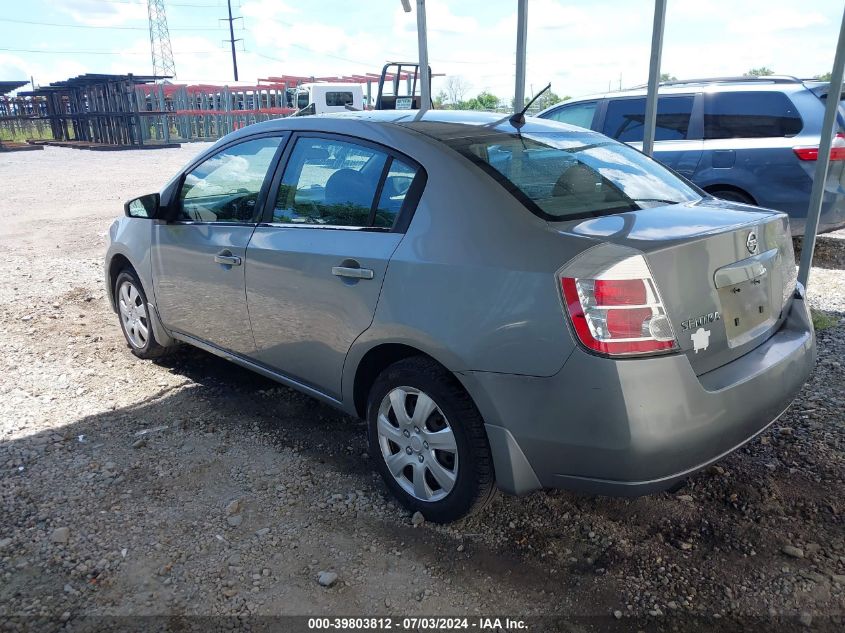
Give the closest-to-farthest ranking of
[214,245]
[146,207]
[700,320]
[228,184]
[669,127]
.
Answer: [700,320], [214,245], [228,184], [146,207], [669,127]

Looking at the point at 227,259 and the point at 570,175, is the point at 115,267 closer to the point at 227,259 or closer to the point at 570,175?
the point at 227,259

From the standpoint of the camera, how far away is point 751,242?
106 inches

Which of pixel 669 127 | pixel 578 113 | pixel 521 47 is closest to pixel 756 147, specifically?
pixel 669 127

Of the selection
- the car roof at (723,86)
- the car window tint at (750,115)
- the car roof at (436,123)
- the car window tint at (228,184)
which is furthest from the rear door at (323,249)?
the car window tint at (750,115)

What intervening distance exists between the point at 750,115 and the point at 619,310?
617 cm

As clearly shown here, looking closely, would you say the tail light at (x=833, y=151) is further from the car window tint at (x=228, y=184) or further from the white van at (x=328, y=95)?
the white van at (x=328, y=95)

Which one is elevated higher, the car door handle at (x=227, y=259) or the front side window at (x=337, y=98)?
the front side window at (x=337, y=98)

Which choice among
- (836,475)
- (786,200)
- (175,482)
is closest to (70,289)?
(175,482)

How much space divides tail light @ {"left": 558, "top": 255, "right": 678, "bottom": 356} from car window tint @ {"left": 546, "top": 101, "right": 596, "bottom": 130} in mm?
6515

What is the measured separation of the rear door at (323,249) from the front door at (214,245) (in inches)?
6.3

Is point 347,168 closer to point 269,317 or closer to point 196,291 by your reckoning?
point 269,317

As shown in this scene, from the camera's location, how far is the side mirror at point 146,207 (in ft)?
14.2

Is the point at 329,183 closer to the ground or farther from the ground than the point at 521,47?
closer to the ground

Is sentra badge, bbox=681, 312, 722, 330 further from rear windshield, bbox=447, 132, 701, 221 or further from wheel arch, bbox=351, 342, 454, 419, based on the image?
wheel arch, bbox=351, 342, 454, 419
